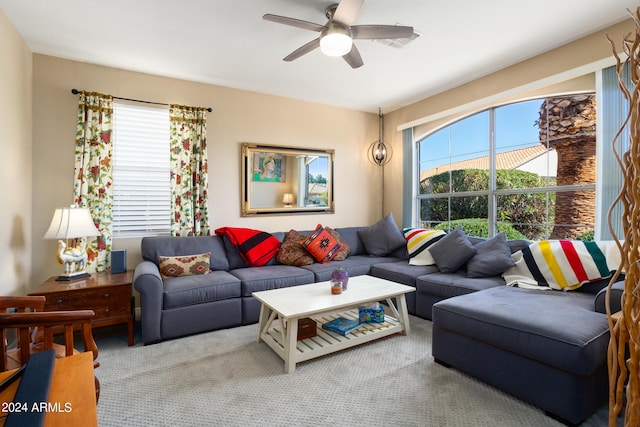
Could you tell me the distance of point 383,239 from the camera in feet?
14.0

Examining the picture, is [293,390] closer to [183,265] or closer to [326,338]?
[326,338]

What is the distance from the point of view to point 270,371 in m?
2.21

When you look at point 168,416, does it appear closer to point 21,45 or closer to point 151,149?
point 151,149

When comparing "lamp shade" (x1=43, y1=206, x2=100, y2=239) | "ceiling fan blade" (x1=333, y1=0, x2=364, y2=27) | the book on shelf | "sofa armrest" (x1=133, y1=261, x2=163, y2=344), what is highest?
"ceiling fan blade" (x1=333, y1=0, x2=364, y2=27)

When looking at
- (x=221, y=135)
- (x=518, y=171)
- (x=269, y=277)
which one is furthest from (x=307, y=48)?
(x=518, y=171)

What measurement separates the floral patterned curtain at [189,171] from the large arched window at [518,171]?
2985mm

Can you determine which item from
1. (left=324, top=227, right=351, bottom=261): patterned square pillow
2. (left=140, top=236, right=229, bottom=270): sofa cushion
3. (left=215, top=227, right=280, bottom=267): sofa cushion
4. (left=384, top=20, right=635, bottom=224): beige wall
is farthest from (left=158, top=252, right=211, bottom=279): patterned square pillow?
(left=384, top=20, right=635, bottom=224): beige wall

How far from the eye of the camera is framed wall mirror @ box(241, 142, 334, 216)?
160 inches

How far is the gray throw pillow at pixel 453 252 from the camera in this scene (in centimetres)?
323

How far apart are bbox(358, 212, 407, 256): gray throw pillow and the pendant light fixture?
3.59 feet

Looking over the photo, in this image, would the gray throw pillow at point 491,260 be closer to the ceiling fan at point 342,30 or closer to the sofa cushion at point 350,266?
the sofa cushion at point 350,266

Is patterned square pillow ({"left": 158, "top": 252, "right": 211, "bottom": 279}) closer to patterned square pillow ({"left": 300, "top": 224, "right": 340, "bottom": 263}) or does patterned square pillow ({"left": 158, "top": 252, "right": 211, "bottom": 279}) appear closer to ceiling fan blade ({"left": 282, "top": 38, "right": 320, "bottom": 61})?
patterned square pillow ({"left": 300, "top": 224, "right": 340, "bottom": 263})

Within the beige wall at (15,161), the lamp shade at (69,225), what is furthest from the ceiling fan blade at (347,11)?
the lamp shade at (69,225)

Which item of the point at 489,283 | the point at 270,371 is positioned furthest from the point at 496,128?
the point at 270,371
